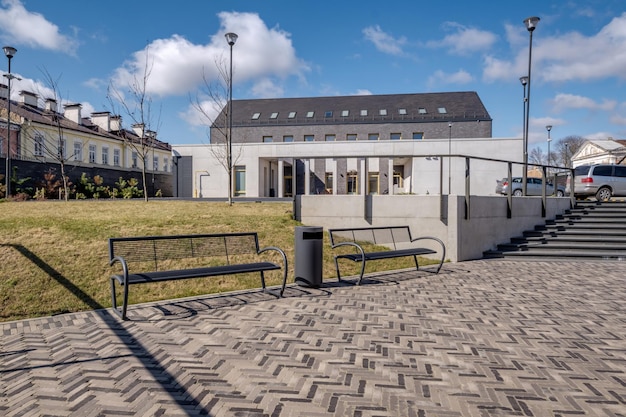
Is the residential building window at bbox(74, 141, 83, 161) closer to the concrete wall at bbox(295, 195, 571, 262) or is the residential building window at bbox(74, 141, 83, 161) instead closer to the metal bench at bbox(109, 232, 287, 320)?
the concrete wall at bbox(295, 195, 571, 262)

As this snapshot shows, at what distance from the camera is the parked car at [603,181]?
55.4 feet

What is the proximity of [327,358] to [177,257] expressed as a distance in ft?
11.1

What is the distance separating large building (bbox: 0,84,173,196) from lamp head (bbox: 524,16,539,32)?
18.0 metres

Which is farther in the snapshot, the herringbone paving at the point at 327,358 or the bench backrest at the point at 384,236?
the bench backrest at the point at 384,236

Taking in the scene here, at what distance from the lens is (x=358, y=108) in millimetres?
45062

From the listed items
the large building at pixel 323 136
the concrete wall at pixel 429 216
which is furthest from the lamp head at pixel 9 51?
the concrete wall at pixel 429 216

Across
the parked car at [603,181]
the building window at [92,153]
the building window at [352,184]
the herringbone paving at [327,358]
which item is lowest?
the herringbone paving at [327,358]

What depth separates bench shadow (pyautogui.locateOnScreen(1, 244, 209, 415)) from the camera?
9.50 feet

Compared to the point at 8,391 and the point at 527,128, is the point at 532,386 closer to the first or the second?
the point at 8,391

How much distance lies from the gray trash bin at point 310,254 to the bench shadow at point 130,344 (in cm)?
288

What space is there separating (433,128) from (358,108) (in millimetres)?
9020

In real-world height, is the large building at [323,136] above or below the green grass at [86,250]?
above

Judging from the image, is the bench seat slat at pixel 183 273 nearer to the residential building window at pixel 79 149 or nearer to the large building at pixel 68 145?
the large building at pixel 68 145

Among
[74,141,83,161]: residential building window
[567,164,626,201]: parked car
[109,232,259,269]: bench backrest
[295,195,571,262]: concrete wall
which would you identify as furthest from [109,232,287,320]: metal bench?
[74,141,83,161]: residential building window
